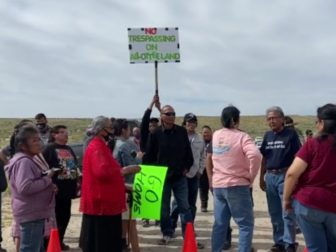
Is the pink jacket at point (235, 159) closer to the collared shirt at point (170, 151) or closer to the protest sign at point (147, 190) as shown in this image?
the protest sign at point (147, 190)

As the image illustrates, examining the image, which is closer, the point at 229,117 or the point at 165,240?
the point at 229,117

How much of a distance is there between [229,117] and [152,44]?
11.3ft

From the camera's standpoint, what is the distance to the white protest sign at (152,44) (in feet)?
29.3

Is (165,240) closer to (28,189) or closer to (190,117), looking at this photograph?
(190,117)

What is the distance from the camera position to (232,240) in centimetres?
794

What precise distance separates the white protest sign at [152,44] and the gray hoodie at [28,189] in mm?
4313

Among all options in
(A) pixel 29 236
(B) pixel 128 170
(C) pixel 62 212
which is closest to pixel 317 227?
(B) pixel 128 170

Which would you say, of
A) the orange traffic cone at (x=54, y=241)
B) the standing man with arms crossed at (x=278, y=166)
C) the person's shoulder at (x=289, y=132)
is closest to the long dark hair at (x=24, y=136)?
the orange traffic cone at (x=54, y=241)

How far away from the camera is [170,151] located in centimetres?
728

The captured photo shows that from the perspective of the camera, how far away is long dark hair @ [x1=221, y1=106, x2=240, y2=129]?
5957mm

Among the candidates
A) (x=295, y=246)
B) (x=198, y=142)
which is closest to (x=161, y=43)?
(x=198, y=142)

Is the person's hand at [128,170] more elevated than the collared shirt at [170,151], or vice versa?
the collared shirt at [170,151]

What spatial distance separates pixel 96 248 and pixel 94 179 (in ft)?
2.64

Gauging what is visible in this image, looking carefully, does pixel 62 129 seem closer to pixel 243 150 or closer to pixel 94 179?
pixel 94 179
